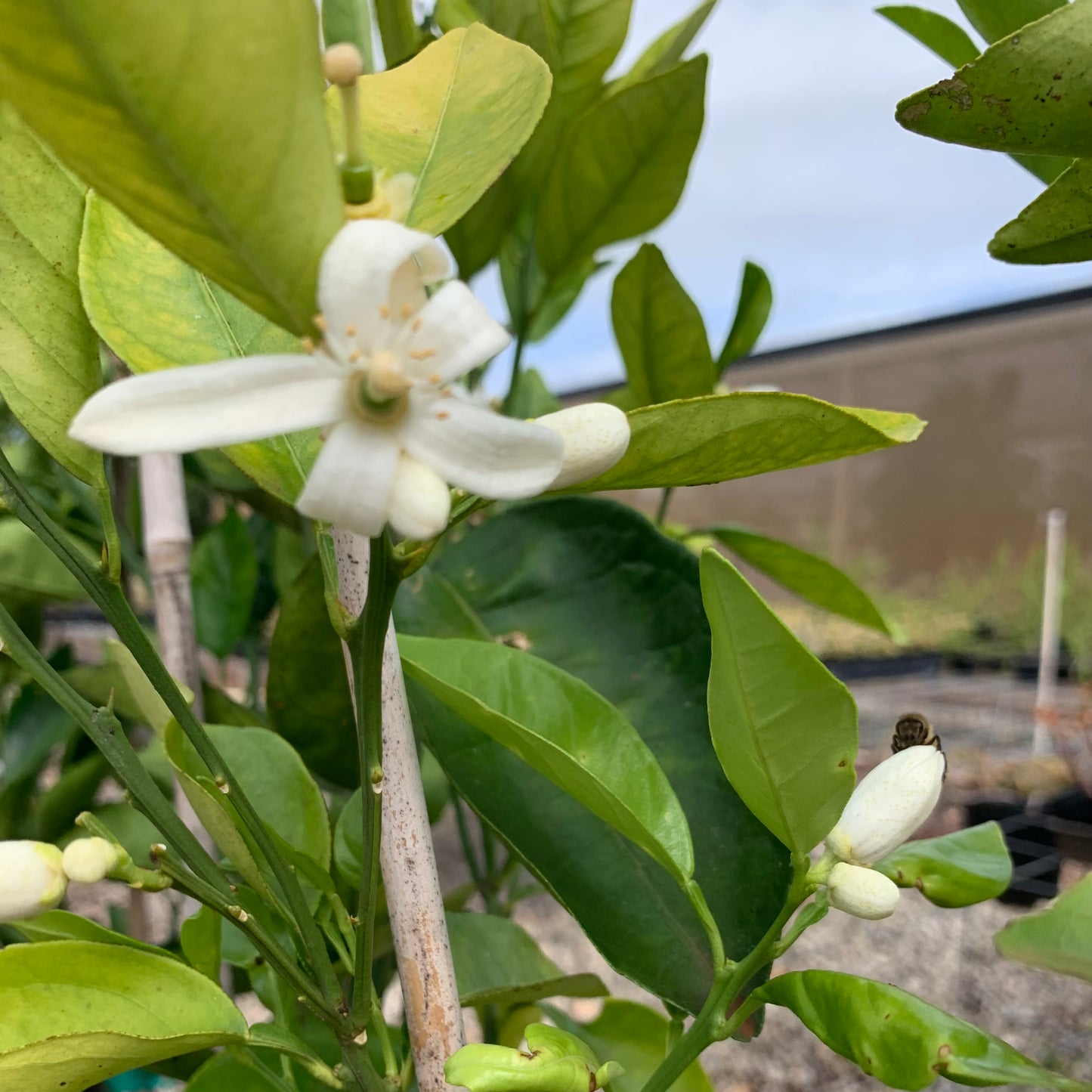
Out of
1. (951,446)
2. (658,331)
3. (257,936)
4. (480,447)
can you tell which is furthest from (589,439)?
(951,446)

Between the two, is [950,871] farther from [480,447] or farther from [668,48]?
[668,48]

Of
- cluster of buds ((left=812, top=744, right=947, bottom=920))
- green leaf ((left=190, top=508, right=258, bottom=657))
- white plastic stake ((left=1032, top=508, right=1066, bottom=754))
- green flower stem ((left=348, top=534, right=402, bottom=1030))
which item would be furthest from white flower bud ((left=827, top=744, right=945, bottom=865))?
white plastic stake ((left=1032, top=508, right=1066, bottom=754))

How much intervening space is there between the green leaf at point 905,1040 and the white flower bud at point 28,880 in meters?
0.17

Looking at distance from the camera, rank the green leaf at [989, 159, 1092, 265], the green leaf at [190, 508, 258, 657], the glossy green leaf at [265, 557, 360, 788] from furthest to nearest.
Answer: the green leaf at [190, 508, 258, 657], the glossy green leaf at [265, 557, 360, 788], the green leaf at [989, 159, 1092, 265]

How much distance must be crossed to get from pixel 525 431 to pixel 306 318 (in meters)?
0.04

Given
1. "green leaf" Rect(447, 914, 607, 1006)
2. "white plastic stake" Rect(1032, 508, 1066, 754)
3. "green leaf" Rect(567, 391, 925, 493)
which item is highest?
"green leaf" Rect(567, 391, 925, 493)

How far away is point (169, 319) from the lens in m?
0.21

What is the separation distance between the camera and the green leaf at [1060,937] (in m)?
0.19

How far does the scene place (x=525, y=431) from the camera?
0.13 m

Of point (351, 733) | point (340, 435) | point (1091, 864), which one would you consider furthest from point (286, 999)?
point (1091, 864)

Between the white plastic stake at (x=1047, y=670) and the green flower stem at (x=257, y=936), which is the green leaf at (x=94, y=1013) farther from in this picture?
the white plastic stake at (x=1047, y=670)

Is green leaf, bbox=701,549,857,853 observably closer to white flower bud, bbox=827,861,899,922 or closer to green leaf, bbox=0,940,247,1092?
white flower bud, bbox=827,861,899,922

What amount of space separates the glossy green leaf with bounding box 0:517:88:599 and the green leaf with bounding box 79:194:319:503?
0.29 meters

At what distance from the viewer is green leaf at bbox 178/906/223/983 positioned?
0.82 ft
